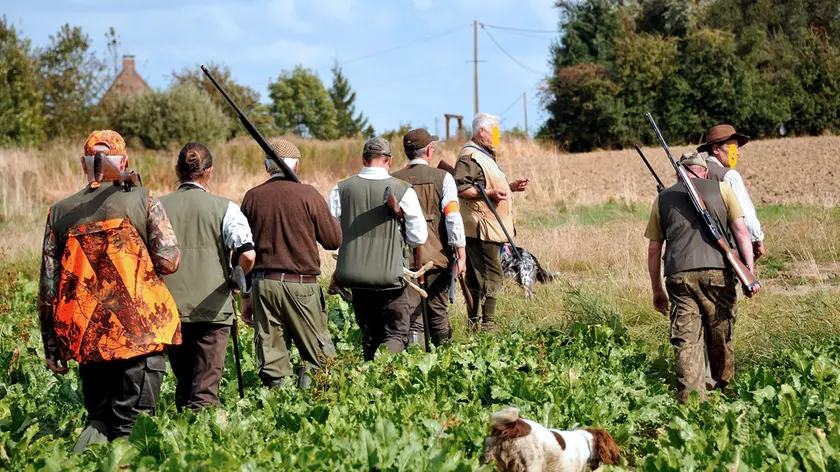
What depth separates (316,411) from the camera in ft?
16.4

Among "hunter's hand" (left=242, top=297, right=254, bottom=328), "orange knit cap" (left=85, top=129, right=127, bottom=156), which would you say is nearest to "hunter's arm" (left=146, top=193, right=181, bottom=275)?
"orange knit cap" (left=85, top=129, right=127, bottom=156)

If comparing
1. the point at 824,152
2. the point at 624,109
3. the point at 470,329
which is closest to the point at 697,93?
the point at 624,109

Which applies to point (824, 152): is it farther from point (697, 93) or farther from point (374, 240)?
point (374, 240)

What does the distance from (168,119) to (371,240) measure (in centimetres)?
3016

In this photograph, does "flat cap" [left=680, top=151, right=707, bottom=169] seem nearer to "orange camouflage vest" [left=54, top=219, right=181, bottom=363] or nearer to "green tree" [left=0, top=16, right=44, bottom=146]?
"orange camouflage vest" [left=54, top=219, right=181, bottom=363]

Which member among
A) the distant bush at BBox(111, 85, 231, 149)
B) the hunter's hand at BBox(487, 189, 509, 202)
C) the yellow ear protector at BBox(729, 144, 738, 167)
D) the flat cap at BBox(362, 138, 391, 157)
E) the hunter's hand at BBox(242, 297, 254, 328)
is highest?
the distant bush at BBox(111, 85, 231, 149)

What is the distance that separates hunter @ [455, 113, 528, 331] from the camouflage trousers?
2558 mm

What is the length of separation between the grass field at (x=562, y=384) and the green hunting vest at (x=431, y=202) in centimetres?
84

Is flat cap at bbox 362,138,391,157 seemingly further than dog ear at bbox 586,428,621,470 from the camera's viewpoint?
Yes

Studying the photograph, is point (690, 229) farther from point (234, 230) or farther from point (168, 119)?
point (168, 119)

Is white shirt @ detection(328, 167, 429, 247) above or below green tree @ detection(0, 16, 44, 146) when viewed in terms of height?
below

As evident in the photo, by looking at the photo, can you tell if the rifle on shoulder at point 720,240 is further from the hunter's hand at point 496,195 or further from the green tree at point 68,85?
the green tree at point 68,85

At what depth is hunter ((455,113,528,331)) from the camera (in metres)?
8.96

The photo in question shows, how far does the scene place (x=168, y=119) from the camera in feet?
117
